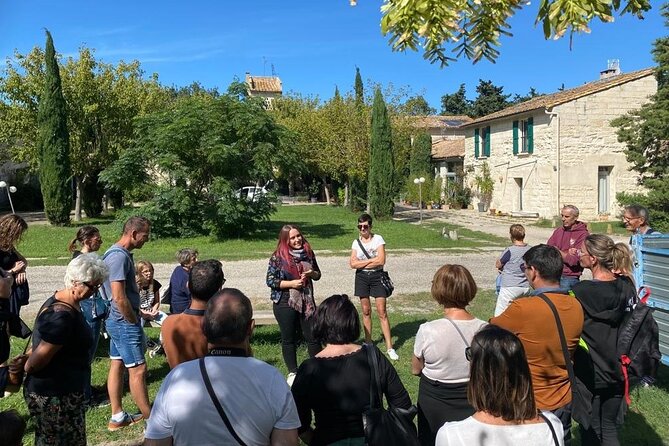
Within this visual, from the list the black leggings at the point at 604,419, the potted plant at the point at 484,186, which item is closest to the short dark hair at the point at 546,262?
the black leggings at the point at 604,419

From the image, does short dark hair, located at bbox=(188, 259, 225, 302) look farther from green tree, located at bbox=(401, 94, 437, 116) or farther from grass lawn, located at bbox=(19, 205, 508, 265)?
green tree, located at bbox=(401, 94, 437, 116)

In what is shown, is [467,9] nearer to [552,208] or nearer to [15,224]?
[15,224]

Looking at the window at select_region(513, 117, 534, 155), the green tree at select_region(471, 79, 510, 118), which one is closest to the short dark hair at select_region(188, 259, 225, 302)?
the window at select_region(513, 117, 534, 155)

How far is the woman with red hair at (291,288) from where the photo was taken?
544cm

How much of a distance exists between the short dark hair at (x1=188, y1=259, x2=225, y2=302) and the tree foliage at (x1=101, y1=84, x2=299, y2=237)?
15.5 m

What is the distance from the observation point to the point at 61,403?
3.31 meters

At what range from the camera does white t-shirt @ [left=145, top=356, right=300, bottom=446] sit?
220 cm

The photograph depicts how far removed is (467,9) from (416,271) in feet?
37.6

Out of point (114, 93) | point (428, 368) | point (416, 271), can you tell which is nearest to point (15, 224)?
point (428, 368)

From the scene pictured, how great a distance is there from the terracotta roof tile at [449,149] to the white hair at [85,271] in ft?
117

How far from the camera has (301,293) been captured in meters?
5.48

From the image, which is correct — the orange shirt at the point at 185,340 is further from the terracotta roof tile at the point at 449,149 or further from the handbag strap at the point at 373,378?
the terracotta roof tile at the point at 449,149

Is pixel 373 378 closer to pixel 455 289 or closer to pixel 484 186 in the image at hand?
pixel 455 289

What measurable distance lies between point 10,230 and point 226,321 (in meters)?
3.26
